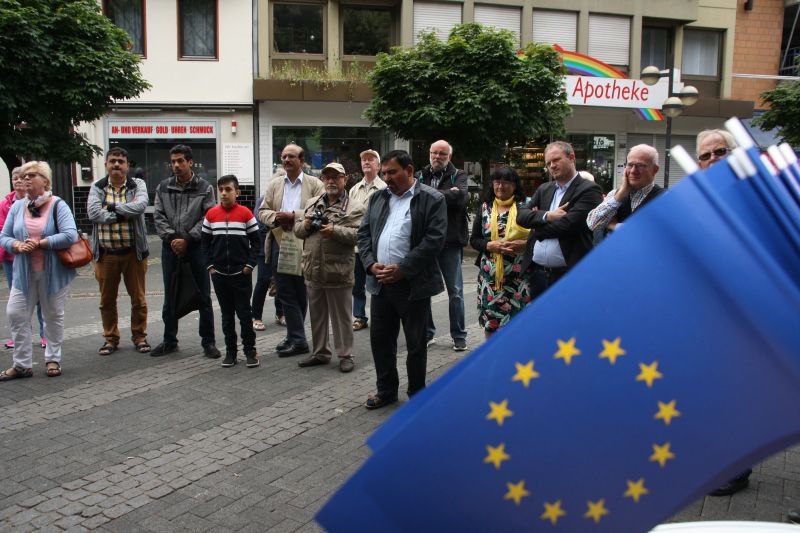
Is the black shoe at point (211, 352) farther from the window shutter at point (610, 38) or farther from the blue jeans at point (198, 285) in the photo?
the window shutter at point (610, 38)

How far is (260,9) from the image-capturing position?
A: 21375mm

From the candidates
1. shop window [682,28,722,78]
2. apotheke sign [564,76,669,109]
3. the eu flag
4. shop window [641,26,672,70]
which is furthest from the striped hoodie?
shop window [682,28,722,78]

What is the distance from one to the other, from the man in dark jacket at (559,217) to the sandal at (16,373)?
14.9 ft

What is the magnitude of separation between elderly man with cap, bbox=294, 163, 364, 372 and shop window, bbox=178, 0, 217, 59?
16.6m

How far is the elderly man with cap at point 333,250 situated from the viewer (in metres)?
6.36

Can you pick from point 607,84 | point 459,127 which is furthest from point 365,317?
point 607,84

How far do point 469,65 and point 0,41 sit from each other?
32.1 feet

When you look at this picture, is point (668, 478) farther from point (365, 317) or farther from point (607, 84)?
point (607, 84)

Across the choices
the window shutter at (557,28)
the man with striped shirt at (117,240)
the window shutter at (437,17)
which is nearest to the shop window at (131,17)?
the window shutter at (437,17)

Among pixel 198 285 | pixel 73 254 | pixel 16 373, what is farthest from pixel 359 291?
pixel 16 373

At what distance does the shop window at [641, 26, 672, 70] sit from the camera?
25078mm

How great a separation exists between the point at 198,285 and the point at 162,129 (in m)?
15.3

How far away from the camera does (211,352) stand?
23.2ft

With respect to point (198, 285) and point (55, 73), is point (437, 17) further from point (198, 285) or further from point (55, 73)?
point (198, 285)
